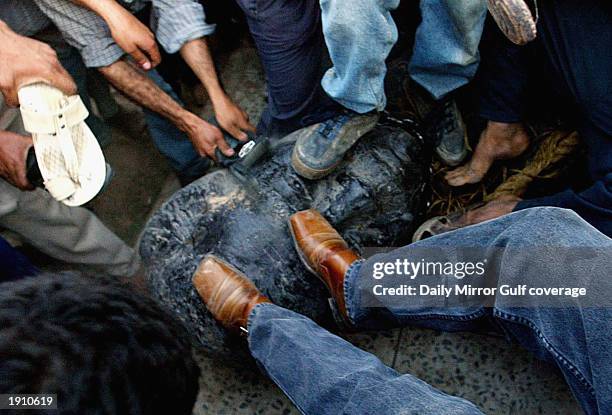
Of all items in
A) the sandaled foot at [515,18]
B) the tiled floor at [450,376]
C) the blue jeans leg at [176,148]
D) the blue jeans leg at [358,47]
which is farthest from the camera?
the blue jeans leg at [176,148]

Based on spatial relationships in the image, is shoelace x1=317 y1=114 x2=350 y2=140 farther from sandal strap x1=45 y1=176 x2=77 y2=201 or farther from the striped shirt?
sandal strap x1=45 y1=176 x2=77 y2=201

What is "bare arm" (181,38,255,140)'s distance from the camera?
2.19 meters

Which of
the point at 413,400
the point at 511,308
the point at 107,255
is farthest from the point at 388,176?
the point at 107,255

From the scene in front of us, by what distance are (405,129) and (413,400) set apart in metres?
0.99

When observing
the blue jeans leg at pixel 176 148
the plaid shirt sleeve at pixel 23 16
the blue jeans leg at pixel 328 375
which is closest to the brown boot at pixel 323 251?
the blue jeans leg at pixel 328 375

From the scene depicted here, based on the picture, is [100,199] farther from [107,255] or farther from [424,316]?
[424,316]

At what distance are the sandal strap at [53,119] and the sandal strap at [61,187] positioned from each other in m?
0.13

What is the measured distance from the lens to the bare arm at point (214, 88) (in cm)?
219

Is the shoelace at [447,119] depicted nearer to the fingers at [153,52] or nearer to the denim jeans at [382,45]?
the denim jeans at [382,45]

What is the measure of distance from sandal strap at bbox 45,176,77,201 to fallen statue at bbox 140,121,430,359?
1.12ft

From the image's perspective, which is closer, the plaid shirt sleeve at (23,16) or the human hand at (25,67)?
the human hand at (25,67)

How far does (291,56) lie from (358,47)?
13.6 inches

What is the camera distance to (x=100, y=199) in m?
2.67

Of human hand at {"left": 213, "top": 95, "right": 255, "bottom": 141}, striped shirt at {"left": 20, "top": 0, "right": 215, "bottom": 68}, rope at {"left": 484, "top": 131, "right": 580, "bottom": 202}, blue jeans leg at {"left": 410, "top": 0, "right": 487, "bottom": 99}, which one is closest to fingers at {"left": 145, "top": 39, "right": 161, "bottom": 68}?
striped shirt at {"left": 20, "top": 0, "right": 215, "bottom": 68}
